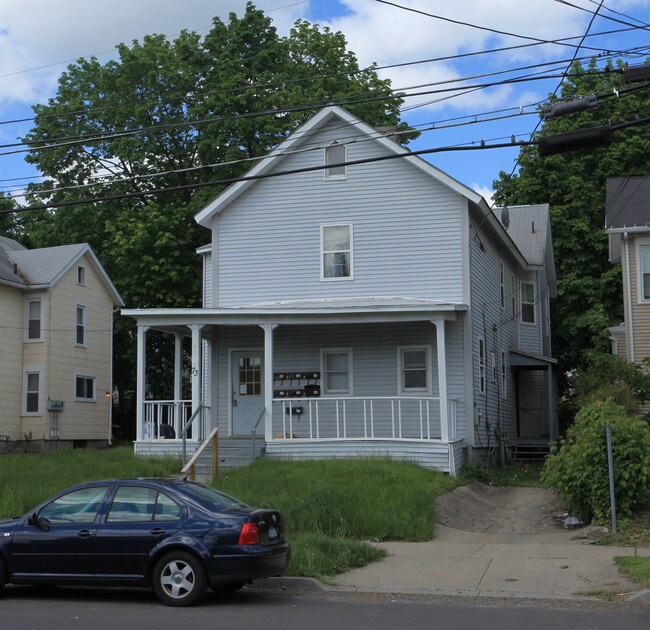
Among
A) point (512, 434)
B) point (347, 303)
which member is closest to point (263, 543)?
point (347, 303)

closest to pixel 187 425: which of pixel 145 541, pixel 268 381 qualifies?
pixel 268 381

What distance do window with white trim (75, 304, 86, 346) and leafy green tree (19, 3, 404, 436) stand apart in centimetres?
186

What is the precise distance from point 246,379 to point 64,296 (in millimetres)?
13473

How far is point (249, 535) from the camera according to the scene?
10.2 m

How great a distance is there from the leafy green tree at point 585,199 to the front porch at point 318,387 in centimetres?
1315

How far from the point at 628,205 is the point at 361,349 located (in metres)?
8.96

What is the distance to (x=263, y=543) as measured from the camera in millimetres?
10328

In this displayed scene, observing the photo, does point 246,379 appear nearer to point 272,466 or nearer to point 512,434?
point 272,466

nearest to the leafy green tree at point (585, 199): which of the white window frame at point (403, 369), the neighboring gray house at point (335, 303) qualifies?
the neighboring gray house at point (335, 303)

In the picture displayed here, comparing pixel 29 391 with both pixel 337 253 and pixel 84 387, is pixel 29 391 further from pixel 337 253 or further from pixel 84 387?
pixel 337 253

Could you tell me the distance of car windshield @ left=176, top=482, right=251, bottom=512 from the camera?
1073 centimetres

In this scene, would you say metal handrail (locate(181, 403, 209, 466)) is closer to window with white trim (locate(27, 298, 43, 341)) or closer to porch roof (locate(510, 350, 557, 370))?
porch roof (locate(510, 350, 557, 370))

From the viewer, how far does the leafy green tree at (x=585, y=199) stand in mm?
34125

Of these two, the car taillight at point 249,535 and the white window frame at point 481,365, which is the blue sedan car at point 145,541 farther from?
the white window frame at point 481,365
